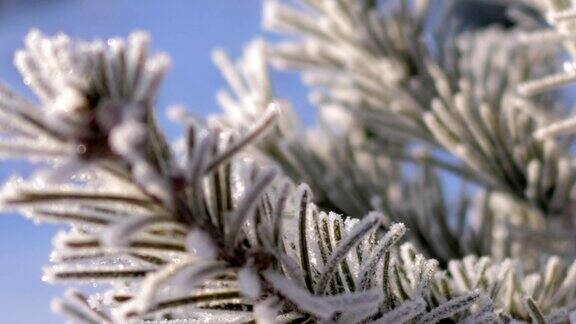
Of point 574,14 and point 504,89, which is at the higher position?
point 504,89

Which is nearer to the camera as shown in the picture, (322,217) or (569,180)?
(322,217)

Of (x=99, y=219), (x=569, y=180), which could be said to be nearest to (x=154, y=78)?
(x=99, y=219)

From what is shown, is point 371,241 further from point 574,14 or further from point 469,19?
point 469,19

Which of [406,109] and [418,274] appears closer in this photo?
[418,274]

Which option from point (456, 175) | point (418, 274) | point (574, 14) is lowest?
point (418, 274)

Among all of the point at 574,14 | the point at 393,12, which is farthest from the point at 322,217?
the point at 393,12

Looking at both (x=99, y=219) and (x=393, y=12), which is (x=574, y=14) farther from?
(x=393, y=12)

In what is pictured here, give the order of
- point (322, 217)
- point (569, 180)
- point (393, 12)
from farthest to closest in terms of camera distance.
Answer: point (393, 12) → point (569, 180) → point (322, 217)

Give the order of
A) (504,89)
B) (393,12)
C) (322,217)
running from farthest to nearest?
1. (393,12)
2. (504,89)
3. (322,217)

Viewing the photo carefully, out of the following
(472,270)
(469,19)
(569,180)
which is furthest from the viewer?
(469,19)
